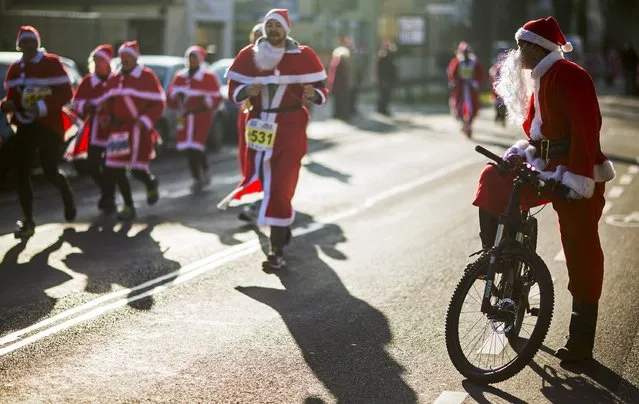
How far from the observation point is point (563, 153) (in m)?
6.67

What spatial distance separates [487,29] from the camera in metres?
48.0

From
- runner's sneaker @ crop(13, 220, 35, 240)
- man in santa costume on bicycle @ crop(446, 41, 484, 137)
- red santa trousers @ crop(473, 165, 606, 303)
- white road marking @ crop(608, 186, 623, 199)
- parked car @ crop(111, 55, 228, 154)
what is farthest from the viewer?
man in santa costume on bicycle @ crop(446, 41, 484, 137)

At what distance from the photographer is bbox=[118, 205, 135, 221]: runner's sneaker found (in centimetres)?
1277

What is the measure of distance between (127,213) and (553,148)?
6.91 m

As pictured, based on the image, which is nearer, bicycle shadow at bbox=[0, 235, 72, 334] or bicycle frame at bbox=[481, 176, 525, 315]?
bicycle frame at bbox=[481, 176, 525, 315]

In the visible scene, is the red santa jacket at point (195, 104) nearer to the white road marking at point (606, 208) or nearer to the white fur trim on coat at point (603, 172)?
the white road marking at point (606, 208)

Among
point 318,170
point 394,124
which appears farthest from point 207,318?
point 394,124

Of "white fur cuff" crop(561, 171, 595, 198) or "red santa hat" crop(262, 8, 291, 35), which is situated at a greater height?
"red santa hat" crop(262, 8, 291, 35)

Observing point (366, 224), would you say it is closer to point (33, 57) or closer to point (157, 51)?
point (33, 57)

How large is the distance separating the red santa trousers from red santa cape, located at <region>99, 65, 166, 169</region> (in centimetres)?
692

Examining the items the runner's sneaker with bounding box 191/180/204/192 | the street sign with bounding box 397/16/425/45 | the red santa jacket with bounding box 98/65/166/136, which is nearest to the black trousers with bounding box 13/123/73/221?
the red santa jacket with bounding box 98/65/166/136

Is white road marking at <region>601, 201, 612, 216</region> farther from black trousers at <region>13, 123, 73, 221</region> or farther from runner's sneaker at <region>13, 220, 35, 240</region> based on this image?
runner's sneaker at <region>13, 220, 35, 240</region>

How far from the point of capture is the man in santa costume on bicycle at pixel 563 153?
6.50 m

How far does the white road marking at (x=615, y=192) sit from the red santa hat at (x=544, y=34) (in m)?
9.04
